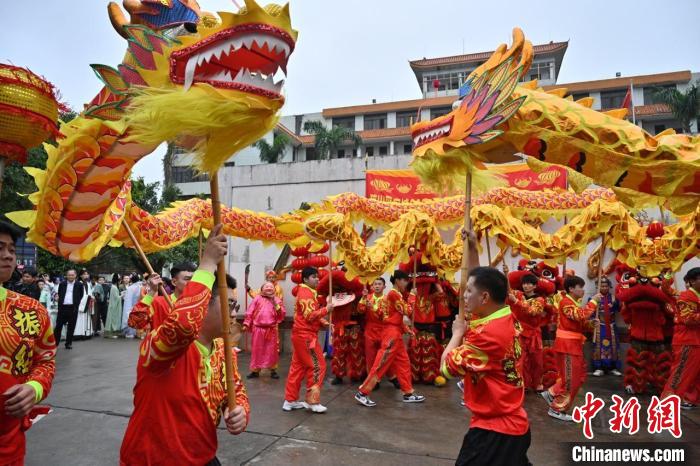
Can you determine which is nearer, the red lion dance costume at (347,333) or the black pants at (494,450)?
the black pants at (494,450)

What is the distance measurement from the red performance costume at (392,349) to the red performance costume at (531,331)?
56.9 inches

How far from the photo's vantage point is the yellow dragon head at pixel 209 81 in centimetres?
165

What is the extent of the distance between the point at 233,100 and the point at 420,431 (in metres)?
4.10

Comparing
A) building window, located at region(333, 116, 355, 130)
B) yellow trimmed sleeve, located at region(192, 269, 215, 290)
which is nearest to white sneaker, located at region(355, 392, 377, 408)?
yellow trimmed sleeve, located at region(192, 269, 215, 290)

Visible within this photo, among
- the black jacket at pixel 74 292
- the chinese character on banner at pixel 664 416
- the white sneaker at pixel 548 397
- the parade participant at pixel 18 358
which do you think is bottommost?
the white sneaker at pixel 548 397

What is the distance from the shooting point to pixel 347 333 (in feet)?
24.0

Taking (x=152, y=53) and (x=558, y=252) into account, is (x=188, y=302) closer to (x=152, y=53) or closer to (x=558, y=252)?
(x=152, y=53)

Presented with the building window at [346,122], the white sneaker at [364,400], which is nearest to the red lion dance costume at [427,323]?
the white sneaker at [364,400]

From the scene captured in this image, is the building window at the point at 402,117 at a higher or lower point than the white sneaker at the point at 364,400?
higher

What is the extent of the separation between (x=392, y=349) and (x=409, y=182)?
166 inches

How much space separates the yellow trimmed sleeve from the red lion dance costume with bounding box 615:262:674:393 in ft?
20.7

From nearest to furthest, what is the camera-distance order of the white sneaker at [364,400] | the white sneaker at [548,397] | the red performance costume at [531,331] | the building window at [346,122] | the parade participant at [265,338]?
the white sneaker at [548,397], the white sneaker at [364,400], the red performance costume at [531,331], the parade participant at [265,338], the building window at [346,122]

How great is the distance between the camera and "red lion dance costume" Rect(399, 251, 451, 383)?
23.3 ft

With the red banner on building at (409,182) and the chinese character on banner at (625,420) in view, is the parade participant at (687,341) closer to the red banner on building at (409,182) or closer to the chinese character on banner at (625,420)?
the chinese character on banner at (625,420)
